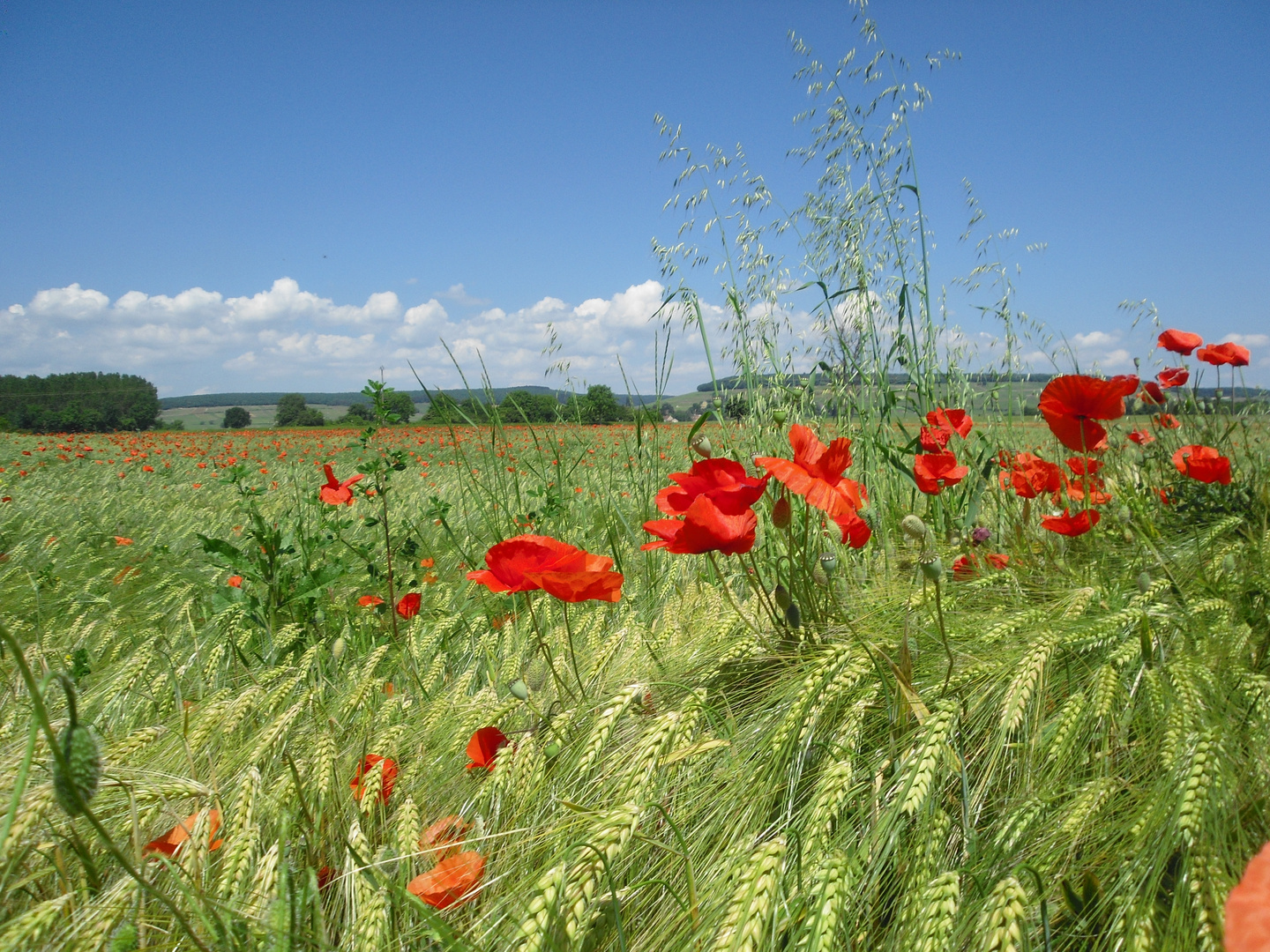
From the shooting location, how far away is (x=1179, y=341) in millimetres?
2387

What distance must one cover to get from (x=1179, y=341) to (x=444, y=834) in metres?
2.79

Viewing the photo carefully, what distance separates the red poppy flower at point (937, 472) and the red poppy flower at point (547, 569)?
0.86m

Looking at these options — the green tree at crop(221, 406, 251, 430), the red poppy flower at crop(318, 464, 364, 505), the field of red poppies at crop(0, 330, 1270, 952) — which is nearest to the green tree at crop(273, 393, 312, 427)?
the green tree at crop(221, 406, 251, 430)

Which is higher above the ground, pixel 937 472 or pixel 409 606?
pixel 937 472

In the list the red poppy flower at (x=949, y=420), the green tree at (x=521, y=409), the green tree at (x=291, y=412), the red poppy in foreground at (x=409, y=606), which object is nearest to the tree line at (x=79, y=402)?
the green tree at (x=291, y=412)

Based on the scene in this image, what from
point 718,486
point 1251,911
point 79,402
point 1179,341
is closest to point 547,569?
point 718,486

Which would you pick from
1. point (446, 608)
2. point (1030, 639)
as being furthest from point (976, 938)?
point (446, 608)

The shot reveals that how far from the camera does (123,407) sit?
27641mm

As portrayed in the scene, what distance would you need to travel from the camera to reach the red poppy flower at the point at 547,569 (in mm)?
967

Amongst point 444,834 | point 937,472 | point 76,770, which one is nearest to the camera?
point 76,770

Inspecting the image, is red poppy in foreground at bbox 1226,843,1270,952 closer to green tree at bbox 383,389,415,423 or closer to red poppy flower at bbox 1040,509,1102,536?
red poppy flower at bbox 1040,509,1102,536

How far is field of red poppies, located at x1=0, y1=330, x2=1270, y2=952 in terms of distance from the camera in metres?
0.63

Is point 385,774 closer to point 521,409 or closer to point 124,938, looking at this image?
point 124,938

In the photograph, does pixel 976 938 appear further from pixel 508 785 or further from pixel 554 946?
pixel 508 785
